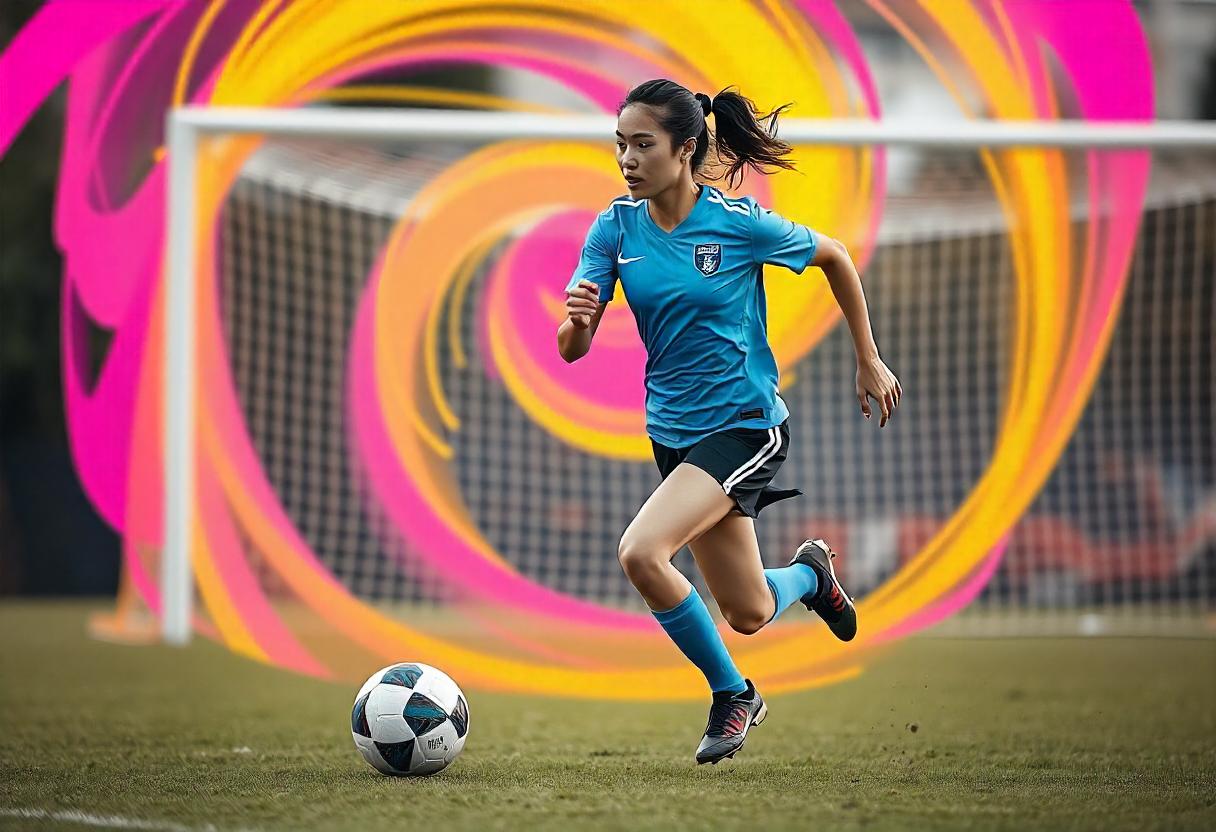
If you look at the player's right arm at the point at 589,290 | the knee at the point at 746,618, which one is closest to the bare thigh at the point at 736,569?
the knee at the point at 746,618

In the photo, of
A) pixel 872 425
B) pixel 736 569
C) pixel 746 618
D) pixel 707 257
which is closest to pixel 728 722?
pixel 746 618

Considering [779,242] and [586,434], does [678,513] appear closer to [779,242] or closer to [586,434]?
[779,242]

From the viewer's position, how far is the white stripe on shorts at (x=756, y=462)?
14.9ft

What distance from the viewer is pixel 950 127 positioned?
7.91m

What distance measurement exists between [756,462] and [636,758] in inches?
47.2

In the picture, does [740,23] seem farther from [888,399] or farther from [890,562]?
[890,562]

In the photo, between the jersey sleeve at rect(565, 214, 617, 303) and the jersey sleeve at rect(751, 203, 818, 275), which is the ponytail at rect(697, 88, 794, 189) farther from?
the jersey sleeve at rect(565, 214, 617, 303)

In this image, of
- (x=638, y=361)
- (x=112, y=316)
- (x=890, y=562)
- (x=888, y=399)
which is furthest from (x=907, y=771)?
(x=890, y=562)

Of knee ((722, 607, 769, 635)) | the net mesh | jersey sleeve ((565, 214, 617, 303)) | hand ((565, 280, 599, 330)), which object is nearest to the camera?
hand ((565, 280, 599, 330))

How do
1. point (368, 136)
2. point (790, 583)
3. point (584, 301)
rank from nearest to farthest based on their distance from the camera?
point (584, 301) → point (790, 583) → point (368, 136)

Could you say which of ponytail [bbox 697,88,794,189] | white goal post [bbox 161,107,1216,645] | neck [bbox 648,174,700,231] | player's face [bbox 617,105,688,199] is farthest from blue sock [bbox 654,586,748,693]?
white goal post [bbox 161,107,1216,645]

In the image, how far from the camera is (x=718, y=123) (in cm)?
486

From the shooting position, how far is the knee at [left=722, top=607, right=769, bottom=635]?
4781 mm

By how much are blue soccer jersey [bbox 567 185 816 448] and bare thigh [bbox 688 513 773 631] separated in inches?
13.3
